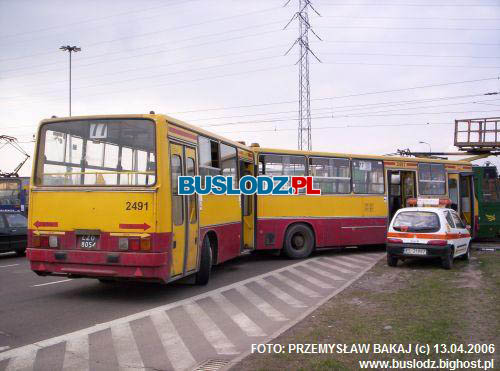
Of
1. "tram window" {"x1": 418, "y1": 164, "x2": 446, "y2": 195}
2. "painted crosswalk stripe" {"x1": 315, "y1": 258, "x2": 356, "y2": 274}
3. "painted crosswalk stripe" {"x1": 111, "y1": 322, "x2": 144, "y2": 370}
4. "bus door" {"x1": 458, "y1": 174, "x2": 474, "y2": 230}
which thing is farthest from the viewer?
"bus door" {"x1": 458, "y1": 174, "x2": 474, "y2": 230}

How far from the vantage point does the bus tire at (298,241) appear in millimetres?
14828

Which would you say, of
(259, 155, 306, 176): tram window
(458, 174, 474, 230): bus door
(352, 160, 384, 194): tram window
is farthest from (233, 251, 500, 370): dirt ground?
(458, 174, 474, 230): bus door

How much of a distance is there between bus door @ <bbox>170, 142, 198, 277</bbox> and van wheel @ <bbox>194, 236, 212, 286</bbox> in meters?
0.46

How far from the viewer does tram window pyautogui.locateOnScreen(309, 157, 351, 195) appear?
1554cm

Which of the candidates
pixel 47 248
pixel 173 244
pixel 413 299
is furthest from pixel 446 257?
pixel 47 248

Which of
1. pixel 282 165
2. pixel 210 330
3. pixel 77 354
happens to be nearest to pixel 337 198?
pixel 282 165

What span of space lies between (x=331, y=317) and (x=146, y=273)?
3078 millimetres

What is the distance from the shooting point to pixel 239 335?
676 cm

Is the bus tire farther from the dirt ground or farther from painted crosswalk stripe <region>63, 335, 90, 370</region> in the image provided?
painted crosswalk stripe <region>63, 335, 90, 370</region>

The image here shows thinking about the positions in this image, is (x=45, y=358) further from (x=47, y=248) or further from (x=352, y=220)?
(x=352, y=220)

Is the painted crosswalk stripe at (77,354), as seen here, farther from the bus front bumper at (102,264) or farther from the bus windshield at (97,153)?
the bus windshield at (97,153)

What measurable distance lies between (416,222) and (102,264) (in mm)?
8092

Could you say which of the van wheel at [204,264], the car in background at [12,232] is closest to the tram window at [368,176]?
the van wheel at [204,264]

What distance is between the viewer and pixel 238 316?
7832mm
